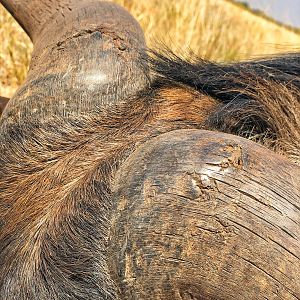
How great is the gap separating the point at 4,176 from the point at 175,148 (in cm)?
51

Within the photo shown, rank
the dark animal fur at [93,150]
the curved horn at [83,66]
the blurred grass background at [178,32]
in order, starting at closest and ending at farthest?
the dark animal fur at [93,150]
the curved horn at [83,66]
the blurred grass background at [178,32]

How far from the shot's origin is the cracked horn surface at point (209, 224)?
1111 millimetres

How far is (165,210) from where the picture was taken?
A: 3.90 ft

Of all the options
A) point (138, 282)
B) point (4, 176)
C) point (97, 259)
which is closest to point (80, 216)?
point (97, 259)

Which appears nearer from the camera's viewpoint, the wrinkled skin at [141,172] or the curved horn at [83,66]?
the wrinkled skin at [141,172]

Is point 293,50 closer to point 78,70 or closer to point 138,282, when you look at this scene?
point 78,70

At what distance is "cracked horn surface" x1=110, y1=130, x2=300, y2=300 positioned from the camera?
1111 millimetres

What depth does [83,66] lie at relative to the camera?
62.0 inches

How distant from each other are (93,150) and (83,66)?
0.18 meters

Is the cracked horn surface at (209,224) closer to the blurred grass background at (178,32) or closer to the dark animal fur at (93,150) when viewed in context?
the dark animal fur at (93,150)

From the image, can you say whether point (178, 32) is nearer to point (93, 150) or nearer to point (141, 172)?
point (93, 150)

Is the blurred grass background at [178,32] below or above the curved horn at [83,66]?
below

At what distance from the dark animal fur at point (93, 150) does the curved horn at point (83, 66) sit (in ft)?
0.10

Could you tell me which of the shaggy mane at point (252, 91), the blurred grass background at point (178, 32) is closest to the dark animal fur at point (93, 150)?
the shaggy mane at point (252, 91)
